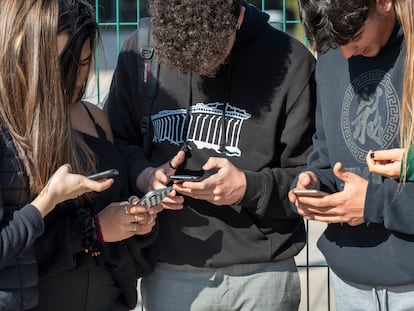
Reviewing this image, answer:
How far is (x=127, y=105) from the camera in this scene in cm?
312

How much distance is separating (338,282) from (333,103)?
0.61 meters

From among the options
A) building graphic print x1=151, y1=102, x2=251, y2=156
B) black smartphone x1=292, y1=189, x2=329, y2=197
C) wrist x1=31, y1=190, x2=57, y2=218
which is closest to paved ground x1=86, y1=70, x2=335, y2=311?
building graphic print x1=151, y1=102, x2=251, y2=156

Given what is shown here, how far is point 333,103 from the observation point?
277 centimetres

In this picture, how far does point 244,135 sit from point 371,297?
75 centimetres

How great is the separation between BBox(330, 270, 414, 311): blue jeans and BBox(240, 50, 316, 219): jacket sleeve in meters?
0.33

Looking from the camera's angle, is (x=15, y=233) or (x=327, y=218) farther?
(x=327, y=218)

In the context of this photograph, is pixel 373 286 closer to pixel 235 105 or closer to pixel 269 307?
pixel 269 307

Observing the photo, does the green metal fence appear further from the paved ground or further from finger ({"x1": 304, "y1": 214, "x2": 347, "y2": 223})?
finger ({"x1": 304, "y1": 214, "x2": 347, "y2": 223})

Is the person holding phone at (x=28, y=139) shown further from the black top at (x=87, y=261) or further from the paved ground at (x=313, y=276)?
the paved ground at (x=313, y=276)

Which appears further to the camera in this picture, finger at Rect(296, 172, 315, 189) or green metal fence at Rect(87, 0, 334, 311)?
green metal fence at Rect(87, 0, 334, 311)

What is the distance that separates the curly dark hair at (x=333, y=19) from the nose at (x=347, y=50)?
47 millimetres

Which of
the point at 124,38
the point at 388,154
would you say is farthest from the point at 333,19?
the point at 124,38

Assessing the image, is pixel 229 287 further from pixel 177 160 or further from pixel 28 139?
pixel 28 139

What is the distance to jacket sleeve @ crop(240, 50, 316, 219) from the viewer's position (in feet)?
9.48
